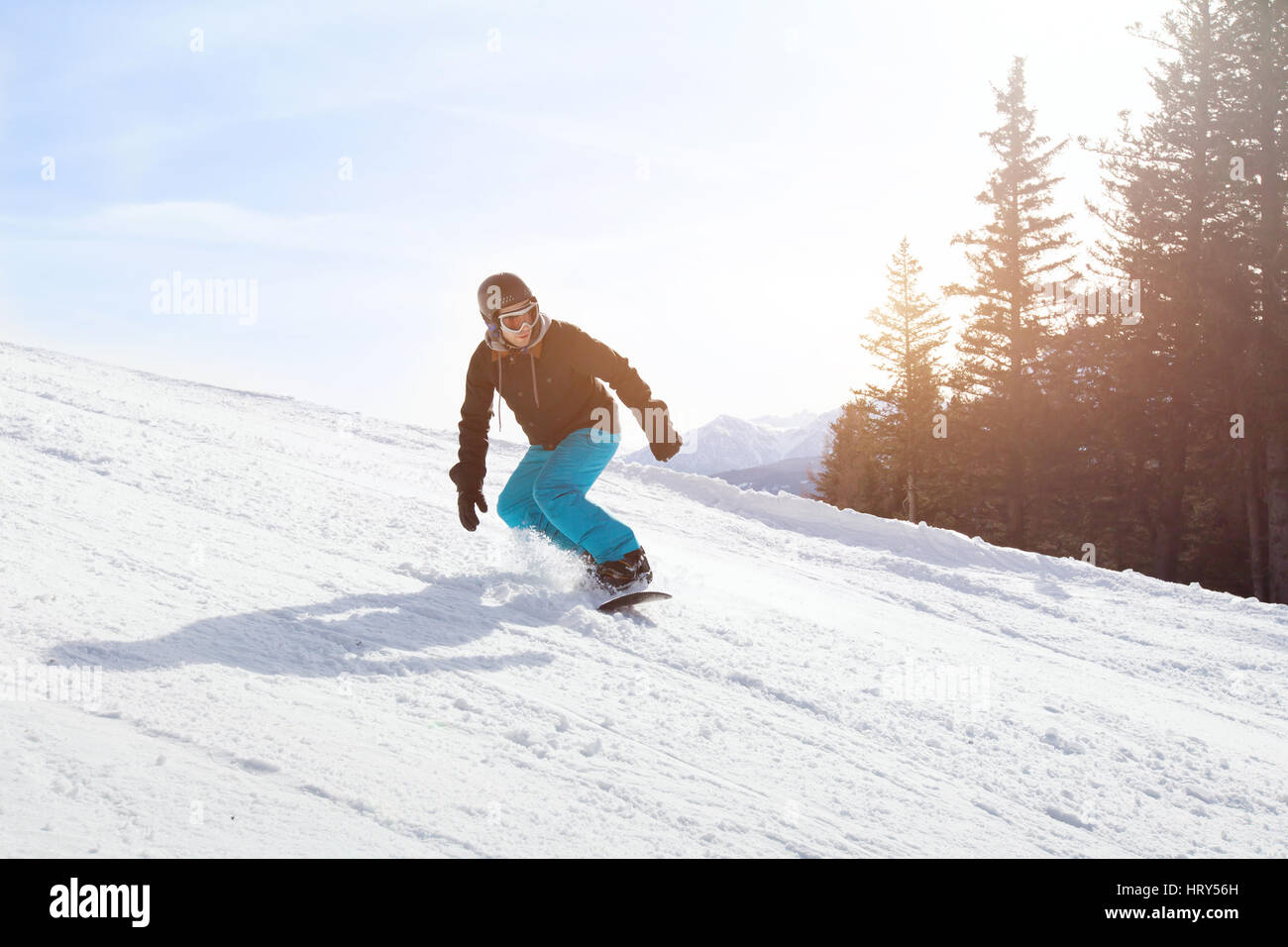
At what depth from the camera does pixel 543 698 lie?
2.87 m

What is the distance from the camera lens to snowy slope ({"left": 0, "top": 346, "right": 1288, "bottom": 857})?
2074mm

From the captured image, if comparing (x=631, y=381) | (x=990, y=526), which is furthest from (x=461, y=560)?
(x=990, y=526)

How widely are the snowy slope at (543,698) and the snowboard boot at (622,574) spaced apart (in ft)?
0.45

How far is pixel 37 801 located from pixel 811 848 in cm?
189

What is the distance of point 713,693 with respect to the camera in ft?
10.2

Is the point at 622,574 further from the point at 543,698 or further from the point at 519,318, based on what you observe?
the point at 519,318

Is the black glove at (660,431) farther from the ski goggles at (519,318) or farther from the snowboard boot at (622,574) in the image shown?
the ski goggles at (519,318)

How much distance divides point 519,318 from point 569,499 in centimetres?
99

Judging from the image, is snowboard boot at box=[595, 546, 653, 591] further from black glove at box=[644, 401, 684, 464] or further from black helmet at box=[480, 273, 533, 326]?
black helmet at box=[480, 273, 533, 326]

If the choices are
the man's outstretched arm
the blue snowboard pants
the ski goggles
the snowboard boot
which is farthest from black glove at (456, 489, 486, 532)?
the ski goggles

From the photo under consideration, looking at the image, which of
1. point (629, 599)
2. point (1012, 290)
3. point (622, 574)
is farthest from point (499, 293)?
point (1012, 290)

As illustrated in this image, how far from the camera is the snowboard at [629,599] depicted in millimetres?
3932

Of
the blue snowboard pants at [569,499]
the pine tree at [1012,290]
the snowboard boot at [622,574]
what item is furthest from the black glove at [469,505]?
the pine tree at [1012,290]
